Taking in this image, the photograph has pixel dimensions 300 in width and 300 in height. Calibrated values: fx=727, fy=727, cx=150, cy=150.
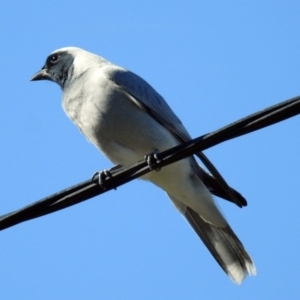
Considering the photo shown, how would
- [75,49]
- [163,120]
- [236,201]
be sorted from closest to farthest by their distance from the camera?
[236,201] → [163,120] → [75,49]

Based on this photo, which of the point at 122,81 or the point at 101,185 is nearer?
the point at 101,185

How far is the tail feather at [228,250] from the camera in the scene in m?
8.05

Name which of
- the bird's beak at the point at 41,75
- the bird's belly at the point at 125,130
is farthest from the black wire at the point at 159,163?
the bird's beak at the point at 41,75

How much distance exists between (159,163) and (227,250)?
291 cm

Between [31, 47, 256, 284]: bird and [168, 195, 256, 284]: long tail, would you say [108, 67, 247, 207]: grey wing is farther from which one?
[168, 195, 256, 284]: long tail

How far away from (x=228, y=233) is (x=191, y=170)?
35.3 inches

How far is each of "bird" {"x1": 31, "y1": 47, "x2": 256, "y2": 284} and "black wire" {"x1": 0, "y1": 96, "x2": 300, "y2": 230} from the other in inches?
78.4

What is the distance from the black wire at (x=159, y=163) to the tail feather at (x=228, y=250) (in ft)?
9.43

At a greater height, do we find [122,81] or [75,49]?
[75,49]

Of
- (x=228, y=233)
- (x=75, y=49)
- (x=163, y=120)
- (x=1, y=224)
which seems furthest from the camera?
(x=75, y=49)

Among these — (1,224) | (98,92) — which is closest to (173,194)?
(98,92)

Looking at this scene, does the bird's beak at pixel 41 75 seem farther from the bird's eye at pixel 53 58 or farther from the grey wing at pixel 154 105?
the grey wing at pixel 154 105

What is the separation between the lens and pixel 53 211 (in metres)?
5.07

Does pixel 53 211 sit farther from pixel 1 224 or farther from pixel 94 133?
pixel 94 133
